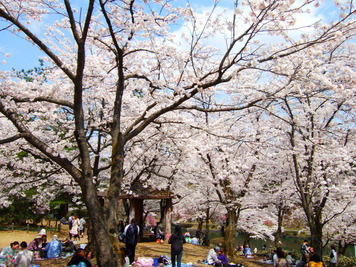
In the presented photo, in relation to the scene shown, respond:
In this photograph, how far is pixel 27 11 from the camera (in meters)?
5.95

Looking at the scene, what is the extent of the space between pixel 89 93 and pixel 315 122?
7.96 meters

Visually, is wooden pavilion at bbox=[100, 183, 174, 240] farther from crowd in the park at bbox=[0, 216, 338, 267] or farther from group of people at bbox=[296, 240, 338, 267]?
group of people at bbox=[296, 240, 338, 267]

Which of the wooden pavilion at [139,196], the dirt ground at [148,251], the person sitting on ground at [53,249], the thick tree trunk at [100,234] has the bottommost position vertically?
the dirt ground at [148,251]

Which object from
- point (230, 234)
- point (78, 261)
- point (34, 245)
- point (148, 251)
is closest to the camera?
point (78, 261)

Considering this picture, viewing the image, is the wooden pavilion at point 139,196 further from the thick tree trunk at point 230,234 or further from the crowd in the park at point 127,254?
the thick tree trunk at point 230,234

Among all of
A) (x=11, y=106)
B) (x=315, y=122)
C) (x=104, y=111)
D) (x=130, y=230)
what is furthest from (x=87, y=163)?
(x=315, y=122)

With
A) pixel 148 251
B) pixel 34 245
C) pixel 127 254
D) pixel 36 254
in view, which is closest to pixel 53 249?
pixel 36 254

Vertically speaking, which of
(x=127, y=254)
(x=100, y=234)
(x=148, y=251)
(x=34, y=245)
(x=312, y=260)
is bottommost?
(x=148, y=251)

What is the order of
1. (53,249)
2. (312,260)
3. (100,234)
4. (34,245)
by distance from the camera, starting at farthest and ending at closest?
1. (34,245)
2. (53,249)
3. (312,260)
4. (100,234)

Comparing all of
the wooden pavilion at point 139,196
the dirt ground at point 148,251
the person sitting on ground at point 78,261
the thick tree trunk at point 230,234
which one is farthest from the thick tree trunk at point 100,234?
the thick tree trunk at point 230,234

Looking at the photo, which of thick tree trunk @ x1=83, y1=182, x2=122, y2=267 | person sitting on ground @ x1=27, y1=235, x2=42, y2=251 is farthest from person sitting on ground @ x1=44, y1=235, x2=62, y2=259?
thick tree trunk @ x1=83, y1=182, x2=122, y2=267

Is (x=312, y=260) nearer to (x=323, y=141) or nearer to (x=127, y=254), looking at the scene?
(x=323, y=141)

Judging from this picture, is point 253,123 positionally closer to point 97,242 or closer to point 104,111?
point 104,111

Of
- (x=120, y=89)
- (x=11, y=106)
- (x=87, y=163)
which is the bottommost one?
(x=87, y=163)
